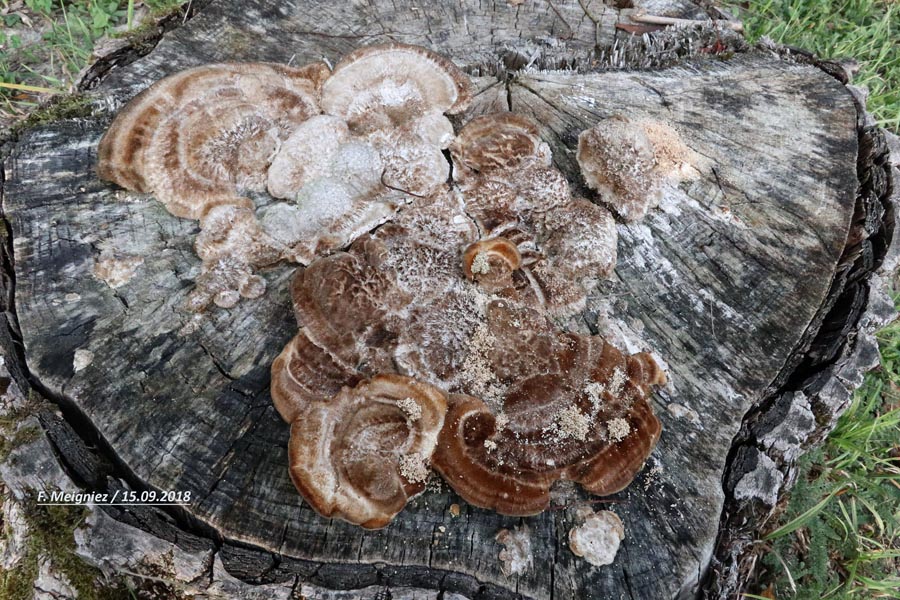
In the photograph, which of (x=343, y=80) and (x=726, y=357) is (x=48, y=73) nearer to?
(x=343, y=80)

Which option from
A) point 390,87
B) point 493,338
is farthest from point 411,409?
point 390,87

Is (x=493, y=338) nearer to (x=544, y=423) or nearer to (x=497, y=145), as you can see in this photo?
(x=544, y=423)

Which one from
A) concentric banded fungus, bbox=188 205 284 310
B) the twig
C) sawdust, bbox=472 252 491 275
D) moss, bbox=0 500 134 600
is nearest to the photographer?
moss, bbox=0 500 134 600

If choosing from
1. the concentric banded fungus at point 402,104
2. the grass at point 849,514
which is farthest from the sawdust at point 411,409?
the grass at point 849,514

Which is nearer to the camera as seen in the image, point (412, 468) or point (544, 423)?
point (412, 468)

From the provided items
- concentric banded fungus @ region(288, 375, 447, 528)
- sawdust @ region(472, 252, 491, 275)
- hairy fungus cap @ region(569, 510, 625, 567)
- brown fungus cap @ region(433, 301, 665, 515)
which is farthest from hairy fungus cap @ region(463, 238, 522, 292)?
hairy fungus cap @ region(569, 510, 625, 567)

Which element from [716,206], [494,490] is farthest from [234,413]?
[716,206]

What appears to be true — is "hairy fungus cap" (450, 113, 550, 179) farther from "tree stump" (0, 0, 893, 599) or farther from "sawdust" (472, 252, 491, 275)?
"sawdust" (472, 252, 491, 275)
